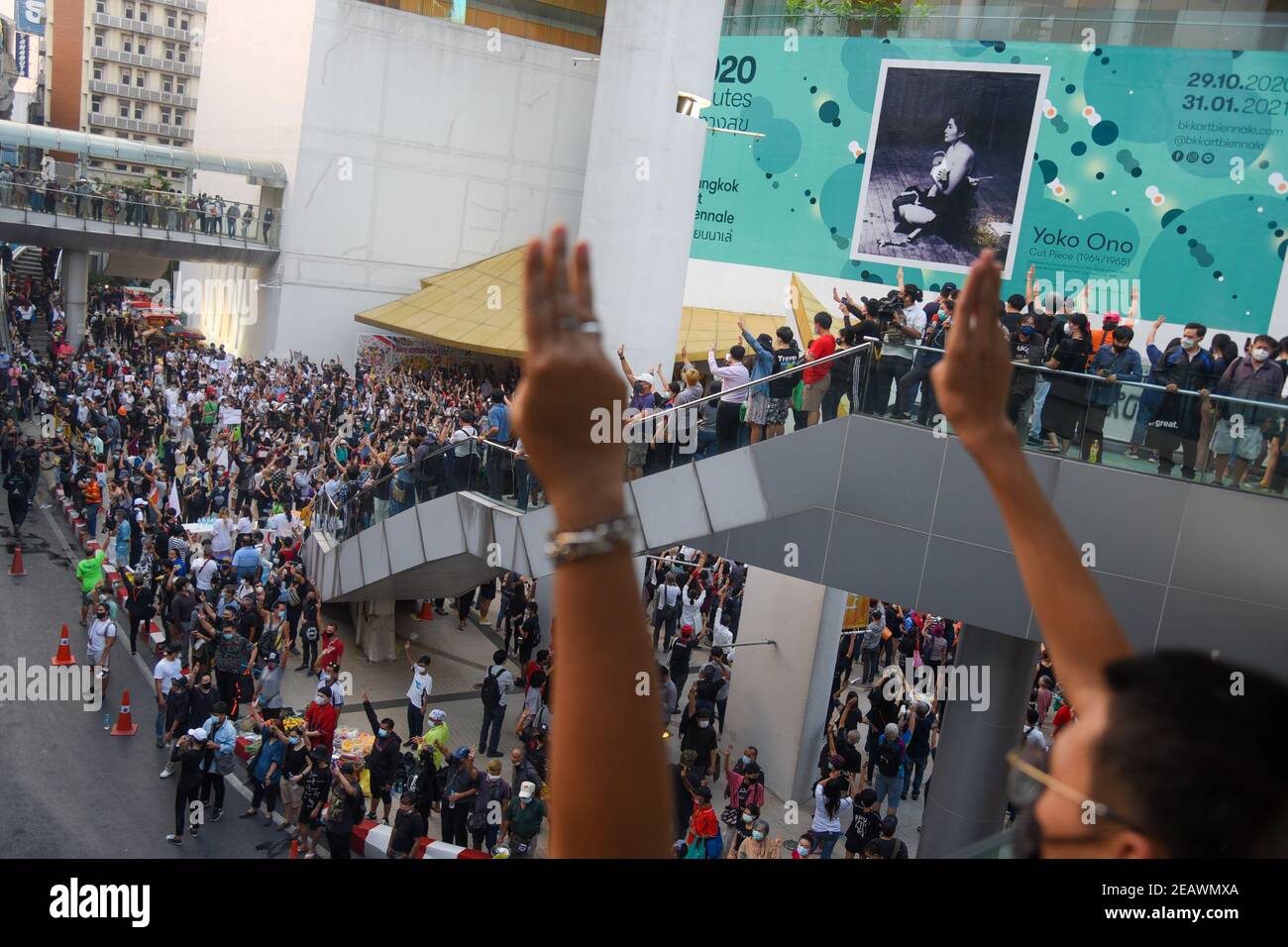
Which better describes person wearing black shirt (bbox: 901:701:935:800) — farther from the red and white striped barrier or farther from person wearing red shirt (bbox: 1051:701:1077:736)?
the red and white striped barrier

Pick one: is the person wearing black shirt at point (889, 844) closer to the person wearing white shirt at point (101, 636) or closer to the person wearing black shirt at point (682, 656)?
the person wearing black shirt at point (682, 656)

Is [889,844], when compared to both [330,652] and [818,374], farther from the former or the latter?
[330,652]

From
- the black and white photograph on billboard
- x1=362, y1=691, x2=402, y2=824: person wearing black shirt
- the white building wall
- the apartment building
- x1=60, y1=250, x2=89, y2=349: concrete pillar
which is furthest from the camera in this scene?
the apartment building

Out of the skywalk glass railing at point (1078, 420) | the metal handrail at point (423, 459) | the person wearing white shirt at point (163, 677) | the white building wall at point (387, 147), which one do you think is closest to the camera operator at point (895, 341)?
the skywalk glass railing at point (1078, 420)

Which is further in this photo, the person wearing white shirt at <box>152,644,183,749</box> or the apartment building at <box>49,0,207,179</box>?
the apartment building at <box>49,0,207,179</box>

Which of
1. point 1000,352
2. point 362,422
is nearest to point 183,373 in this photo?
point 362,422

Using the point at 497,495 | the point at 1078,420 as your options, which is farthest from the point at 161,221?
the point at 1078,420

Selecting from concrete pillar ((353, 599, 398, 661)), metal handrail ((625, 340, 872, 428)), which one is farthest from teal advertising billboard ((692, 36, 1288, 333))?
concrete pillar ((353, 599, 398, 661))

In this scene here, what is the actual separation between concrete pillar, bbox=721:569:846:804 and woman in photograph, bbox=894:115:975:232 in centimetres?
969

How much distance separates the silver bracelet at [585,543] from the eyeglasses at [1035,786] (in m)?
0.53

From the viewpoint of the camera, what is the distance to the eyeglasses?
1.04 metres

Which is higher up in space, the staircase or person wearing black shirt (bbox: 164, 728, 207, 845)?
the staircase

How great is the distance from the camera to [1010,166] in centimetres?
2031
